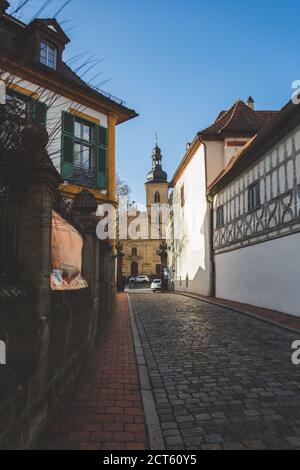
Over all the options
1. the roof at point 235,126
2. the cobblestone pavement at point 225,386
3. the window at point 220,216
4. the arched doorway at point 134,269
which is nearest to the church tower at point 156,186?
the arched doorway at point 134,269

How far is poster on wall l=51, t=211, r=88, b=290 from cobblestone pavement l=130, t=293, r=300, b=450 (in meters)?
1.87

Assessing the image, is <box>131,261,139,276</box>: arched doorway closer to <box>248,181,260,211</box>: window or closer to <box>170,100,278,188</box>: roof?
<box>170,100,278,188</box>: roof

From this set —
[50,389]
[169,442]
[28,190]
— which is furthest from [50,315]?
[169,442]

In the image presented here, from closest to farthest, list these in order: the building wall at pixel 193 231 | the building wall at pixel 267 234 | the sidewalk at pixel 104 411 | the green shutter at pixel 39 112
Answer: the green shutter at pixel 39 112 → the sidewalk at pixel 104 411 → the building wall at pixel 267 234 → the building wall at pixel 193 231

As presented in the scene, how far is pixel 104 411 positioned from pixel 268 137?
11.4m

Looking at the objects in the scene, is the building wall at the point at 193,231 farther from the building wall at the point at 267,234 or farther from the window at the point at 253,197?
the window at the point at 253,197

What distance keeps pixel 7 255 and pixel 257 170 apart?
1285cm

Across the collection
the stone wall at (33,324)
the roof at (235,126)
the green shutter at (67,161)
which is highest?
the roof at (235,126)

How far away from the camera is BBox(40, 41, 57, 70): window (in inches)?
607

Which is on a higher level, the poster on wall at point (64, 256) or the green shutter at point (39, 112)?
the green shutter at point (39, 112)

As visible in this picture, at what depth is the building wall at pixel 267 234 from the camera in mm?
11922

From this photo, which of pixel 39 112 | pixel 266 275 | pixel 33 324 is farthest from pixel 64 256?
pixel 266 275

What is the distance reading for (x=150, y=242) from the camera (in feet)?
252

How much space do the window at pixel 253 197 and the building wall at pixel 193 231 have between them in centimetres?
625
